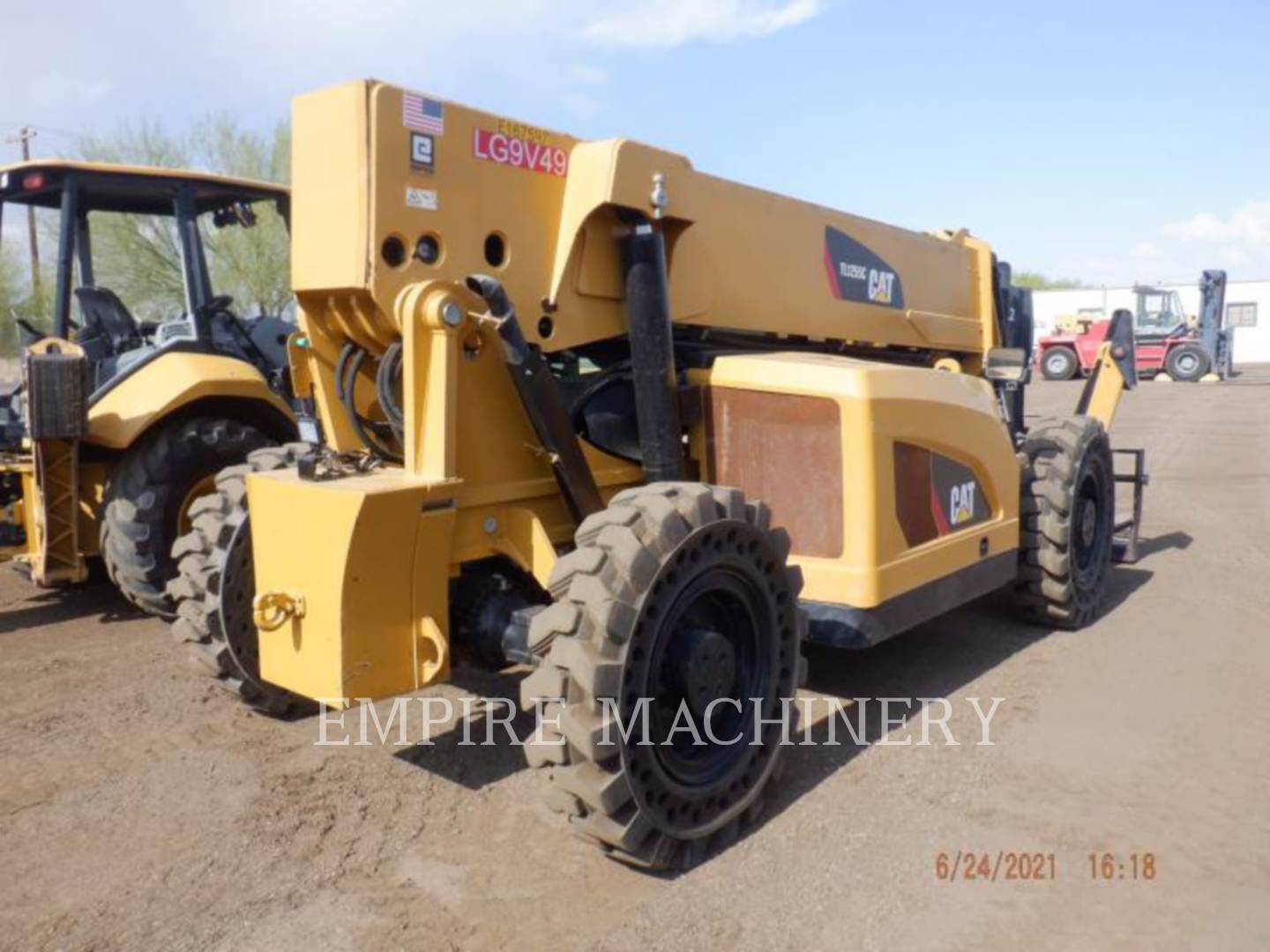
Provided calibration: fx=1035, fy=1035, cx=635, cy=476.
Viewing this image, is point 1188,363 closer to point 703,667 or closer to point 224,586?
point 703,667

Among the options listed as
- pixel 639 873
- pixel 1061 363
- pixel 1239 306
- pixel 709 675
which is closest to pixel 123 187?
pixel 709 675

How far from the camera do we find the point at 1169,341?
29625 mm

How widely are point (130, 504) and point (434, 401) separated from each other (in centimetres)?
328

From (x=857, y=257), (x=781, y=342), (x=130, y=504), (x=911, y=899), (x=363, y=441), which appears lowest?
(x=911, y=899)

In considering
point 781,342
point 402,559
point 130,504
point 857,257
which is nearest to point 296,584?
point 402,559

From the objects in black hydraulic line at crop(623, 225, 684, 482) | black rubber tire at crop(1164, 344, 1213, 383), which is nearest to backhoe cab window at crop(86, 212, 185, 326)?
black hydraulic line at crop(623, 225, 684, 482)

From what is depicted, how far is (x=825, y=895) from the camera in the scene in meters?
3.06

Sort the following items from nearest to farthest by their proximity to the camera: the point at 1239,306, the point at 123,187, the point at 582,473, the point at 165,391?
the point at 582,473 → the point at 165,391 → the point at 123,187 → the point at 1239,306

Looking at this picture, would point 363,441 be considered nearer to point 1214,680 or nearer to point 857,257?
point 857,257

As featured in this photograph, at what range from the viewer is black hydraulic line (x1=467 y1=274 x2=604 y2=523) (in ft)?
11.2

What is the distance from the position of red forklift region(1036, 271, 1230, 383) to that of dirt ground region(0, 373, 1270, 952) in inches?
1040

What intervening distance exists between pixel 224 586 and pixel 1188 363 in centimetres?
3066

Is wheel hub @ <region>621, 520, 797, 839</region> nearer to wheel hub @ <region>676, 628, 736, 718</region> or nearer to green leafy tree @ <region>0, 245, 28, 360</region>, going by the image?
wheel hub @ <region>676, 628, 736, 718</region>

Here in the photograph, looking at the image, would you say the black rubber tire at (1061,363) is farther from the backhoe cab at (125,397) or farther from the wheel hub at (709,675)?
the wheel hub at (709,675)
